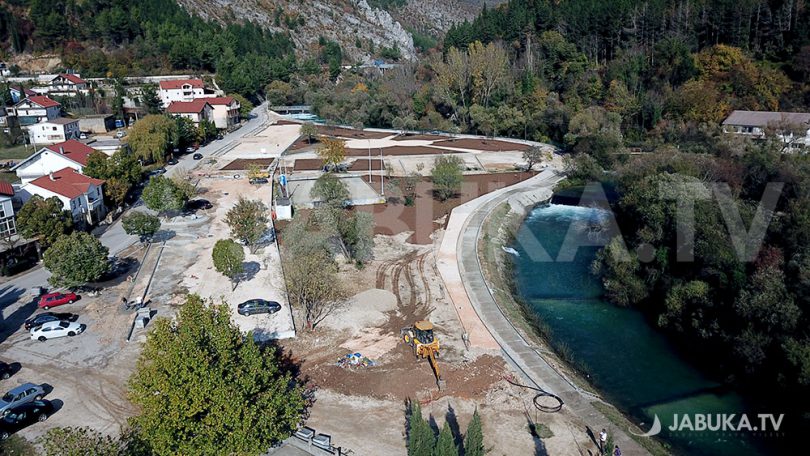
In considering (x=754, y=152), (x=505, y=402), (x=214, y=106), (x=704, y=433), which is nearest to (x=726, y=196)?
(x=754, y=152)

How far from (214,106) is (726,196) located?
59081 millimetres

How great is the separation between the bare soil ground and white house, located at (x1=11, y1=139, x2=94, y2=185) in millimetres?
34717

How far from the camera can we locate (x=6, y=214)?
29797 millimetres

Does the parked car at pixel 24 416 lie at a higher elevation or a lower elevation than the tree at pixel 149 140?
lower

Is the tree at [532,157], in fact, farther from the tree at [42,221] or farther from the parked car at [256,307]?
the tree at [42,221]

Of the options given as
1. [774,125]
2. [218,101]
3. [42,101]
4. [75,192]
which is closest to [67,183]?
[75,192]

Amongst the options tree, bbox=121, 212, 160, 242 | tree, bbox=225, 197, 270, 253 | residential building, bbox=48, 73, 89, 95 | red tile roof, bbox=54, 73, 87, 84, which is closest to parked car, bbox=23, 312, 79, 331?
tree, bbox=121, 212, 160, 242

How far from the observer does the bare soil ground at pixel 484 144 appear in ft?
201

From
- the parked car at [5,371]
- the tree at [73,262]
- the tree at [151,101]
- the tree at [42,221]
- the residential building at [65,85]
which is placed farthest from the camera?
the residential building at [65,85]

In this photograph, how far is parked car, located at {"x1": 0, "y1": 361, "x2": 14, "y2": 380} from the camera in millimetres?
19359

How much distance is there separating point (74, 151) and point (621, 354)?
38.0 m

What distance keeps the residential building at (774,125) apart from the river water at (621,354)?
2107 centimetres

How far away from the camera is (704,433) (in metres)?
18.7

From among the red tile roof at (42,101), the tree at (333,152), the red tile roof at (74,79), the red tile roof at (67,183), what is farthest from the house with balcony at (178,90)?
the red tile roof at (67,183)
